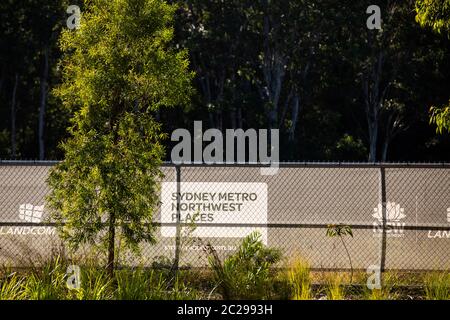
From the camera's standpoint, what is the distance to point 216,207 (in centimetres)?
1197

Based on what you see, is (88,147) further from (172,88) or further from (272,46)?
(272,46)

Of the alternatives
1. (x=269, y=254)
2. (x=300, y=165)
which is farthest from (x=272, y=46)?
(x=269, y=254)

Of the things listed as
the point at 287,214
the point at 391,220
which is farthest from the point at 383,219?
the point at 287,214

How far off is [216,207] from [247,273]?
125 inches

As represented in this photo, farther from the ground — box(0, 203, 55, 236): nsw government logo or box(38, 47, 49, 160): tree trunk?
box(38, 47, 49, 160): tree trunk

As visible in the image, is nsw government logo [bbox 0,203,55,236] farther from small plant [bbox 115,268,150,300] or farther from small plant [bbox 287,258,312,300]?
small plant [bbox 287,258,312,300]

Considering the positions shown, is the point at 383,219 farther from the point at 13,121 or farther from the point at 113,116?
the point at 13,121

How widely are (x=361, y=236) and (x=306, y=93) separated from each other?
27.7 metres

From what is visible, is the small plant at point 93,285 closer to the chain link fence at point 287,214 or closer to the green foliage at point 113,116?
the green foliage at point 113,116

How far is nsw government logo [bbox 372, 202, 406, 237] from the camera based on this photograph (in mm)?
11891

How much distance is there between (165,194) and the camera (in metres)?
11.8

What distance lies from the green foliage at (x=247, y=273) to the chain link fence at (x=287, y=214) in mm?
2315

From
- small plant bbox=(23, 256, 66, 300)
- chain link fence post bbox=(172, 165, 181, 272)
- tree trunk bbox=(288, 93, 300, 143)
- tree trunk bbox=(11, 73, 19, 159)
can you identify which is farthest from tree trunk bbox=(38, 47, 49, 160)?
small plant bbox=(23, 256, 66, 300)

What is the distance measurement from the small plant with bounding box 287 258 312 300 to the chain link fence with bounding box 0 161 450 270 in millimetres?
2333
